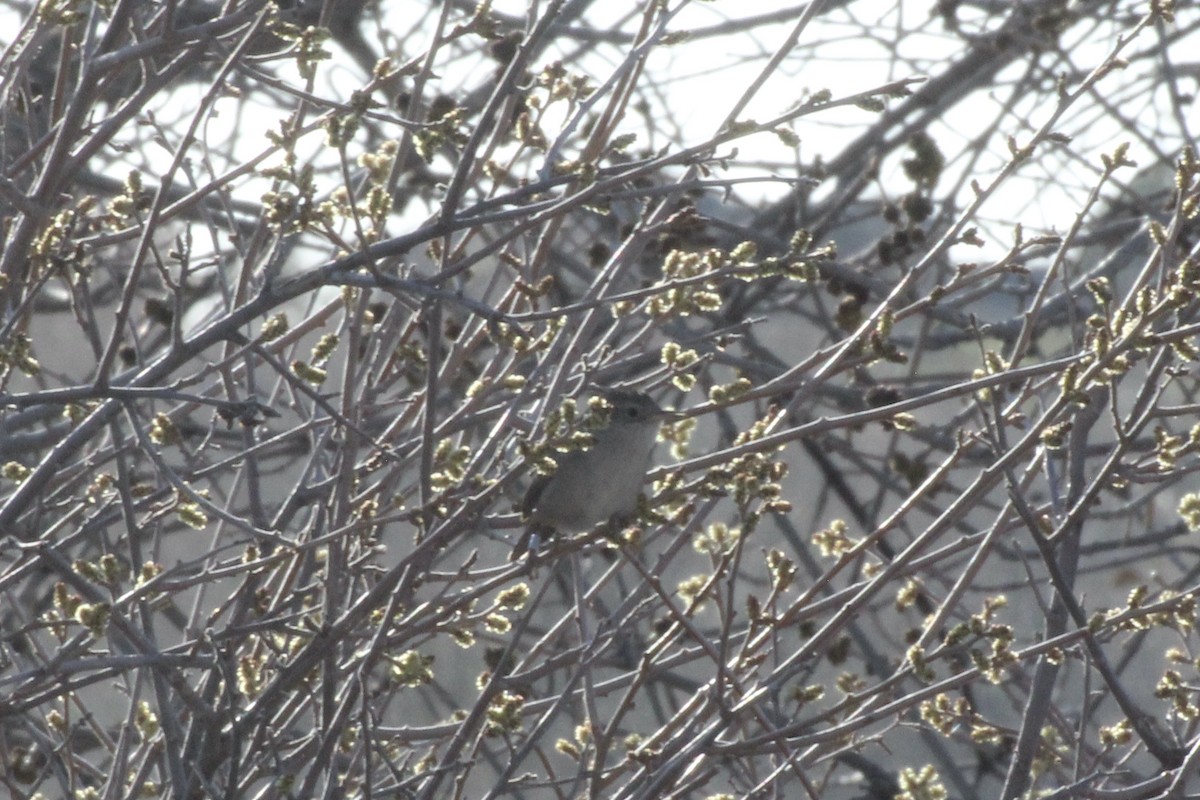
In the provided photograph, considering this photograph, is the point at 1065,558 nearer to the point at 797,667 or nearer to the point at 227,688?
the point at 797,667

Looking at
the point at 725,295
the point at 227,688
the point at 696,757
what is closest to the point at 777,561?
the point at 696,757

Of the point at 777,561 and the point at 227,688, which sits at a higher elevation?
the point at 227,688

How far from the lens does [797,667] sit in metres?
3.47

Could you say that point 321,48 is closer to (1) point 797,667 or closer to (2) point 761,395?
(2) point 761,395

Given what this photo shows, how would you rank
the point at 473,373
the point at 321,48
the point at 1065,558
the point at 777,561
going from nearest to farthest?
the point at 321,48 < the point at 777,561 < the point at 1065,558 < the point at 473,373

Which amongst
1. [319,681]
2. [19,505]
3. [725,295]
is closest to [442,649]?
[725,295]

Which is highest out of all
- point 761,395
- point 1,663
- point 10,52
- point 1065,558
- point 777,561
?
point 10,52

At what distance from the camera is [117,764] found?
364 cm

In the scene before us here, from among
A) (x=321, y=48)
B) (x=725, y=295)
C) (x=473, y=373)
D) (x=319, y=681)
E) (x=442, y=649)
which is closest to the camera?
(x=321, y=48)

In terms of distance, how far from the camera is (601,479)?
5.06m

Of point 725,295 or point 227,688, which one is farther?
point 725,295

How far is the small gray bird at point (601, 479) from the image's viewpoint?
4891 mm

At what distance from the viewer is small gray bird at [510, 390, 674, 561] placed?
4.89 meters

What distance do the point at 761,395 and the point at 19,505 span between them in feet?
5.16
